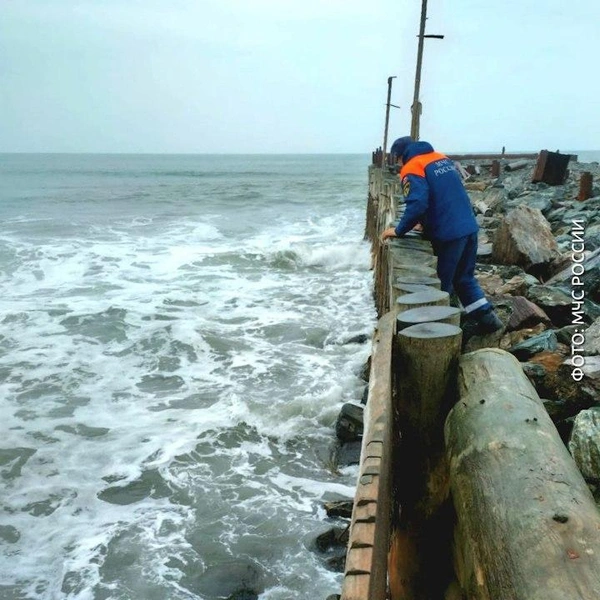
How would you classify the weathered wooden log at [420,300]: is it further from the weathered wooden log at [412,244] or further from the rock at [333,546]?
the rock at [333,546]

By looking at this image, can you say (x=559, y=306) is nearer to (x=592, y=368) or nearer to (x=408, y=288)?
(x=592, y=368)

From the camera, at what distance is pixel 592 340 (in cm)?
427

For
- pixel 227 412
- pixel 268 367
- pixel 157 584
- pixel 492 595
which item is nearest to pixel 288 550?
pixel 157 584

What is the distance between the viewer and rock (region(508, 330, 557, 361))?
4.45 m

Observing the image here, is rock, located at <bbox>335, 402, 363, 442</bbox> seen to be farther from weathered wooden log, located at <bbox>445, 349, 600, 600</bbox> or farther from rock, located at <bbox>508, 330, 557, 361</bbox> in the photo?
weathered wooden log, located at <bbox>445, 349, 600, 600</bbox>

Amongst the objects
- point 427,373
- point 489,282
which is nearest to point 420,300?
point 427,373

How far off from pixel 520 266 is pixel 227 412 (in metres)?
4.45

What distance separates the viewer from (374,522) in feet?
4.89

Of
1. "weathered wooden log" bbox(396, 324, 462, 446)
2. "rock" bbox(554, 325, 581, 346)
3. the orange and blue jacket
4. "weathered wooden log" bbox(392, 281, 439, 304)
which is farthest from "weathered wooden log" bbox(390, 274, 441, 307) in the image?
"rock" bbox(554, 325, 581, 346)

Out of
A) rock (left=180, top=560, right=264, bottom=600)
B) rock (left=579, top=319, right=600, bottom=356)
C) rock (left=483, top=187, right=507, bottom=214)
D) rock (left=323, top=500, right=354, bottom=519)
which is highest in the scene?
rock (left=483, top=187, right=507, bottom=214)

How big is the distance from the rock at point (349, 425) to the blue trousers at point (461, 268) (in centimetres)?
157

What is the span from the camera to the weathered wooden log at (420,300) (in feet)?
9.97

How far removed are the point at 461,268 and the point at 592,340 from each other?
1.23m

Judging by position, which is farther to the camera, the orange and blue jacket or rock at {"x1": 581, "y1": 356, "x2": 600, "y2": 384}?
Result: the orange and blue jacket
